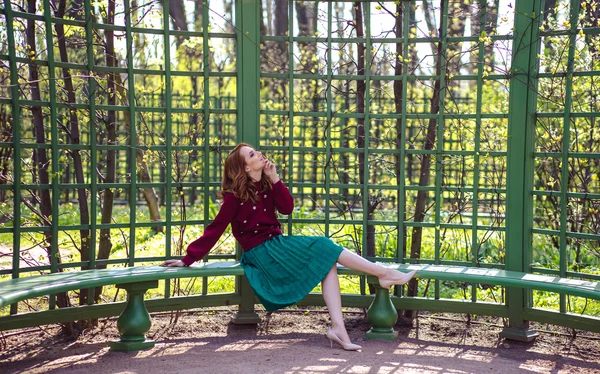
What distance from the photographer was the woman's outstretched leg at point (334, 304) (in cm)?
422

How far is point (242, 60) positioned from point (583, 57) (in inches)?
103

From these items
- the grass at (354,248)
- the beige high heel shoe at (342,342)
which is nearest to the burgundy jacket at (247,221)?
the grass at (354,248)

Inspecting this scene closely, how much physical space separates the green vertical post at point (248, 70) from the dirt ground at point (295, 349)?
50 cm

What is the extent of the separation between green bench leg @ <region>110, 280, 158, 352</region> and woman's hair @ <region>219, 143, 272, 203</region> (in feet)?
2.52

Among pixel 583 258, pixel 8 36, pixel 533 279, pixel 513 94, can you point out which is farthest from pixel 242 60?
pixel 583 258

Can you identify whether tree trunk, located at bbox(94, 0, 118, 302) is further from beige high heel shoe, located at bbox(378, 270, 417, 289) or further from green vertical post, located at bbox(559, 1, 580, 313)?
green vertical post, located at bbox(559, 1, 580, 313)

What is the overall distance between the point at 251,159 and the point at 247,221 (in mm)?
408

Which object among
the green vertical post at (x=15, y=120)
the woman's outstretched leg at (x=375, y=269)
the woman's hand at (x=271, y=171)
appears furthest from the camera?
the woman's hand at (x=271, y=171)

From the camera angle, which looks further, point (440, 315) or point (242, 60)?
point (440, 315)

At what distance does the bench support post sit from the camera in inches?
180

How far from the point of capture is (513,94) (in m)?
4.60

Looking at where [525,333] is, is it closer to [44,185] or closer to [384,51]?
[384,51]

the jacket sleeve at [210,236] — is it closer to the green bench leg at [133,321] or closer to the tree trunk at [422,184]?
the green bench leg at [133,321]

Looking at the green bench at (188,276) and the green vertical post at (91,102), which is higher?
the green vertical post at (91,102)
